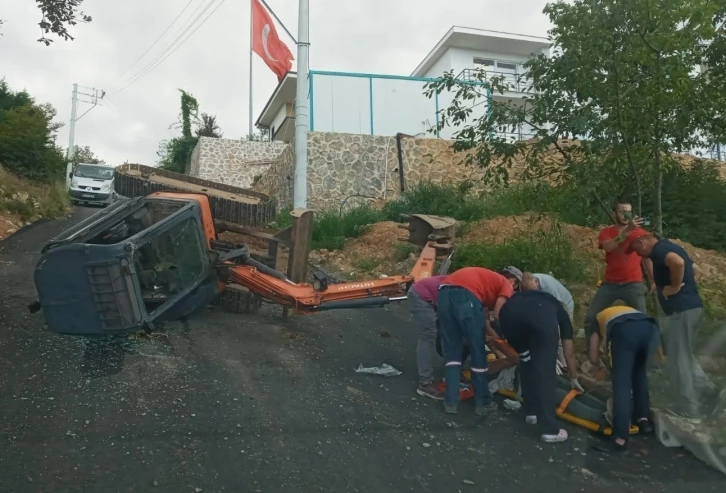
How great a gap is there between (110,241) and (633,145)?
589cm

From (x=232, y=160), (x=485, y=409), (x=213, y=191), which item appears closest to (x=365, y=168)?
(x=213, y=191)

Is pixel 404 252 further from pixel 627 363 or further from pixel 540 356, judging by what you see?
pixel 627 363

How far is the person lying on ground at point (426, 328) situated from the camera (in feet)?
20.4

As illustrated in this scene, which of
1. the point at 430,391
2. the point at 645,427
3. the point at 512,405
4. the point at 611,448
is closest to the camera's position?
the point at 611,448

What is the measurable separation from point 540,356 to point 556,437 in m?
0.65

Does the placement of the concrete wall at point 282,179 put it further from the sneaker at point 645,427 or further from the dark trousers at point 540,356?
the sneaker at point 645,427

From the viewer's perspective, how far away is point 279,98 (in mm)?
29125

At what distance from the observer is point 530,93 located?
300 inches

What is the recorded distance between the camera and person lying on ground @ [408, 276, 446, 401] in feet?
20.4

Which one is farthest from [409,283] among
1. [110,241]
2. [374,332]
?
[110,241]

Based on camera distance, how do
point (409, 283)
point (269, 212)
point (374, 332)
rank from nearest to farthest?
1. point (409, 283)
2. point (374, 332)
3. point (269, 212)

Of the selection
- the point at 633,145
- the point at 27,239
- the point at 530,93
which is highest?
the point at 530,93

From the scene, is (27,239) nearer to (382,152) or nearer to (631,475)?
(382,152)

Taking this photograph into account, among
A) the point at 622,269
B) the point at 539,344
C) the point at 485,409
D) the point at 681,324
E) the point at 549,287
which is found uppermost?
the point at 622,269
